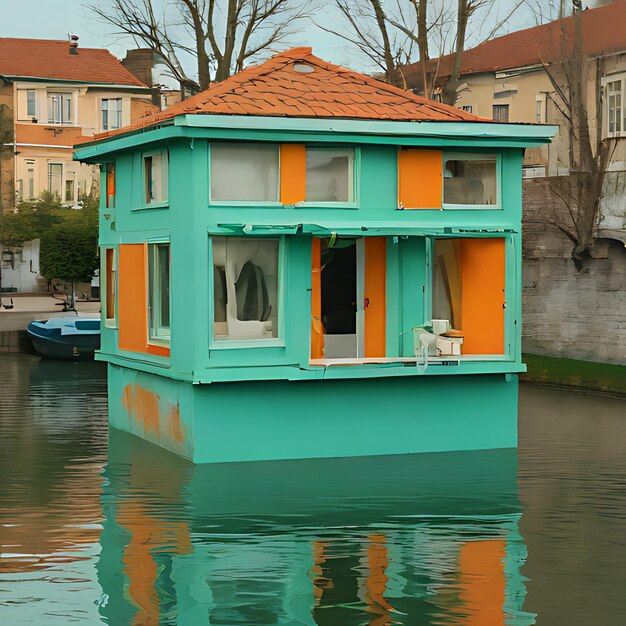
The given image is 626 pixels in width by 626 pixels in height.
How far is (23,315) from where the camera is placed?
157 feet

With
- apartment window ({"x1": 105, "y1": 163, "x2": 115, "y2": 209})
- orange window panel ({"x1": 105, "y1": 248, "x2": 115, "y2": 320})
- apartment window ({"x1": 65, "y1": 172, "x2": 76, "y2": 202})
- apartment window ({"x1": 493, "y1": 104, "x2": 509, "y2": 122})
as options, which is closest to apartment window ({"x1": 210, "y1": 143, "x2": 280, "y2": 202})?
apartment window ({"x1": 105, "y1": 163, "x2": 115, "y2": 209})

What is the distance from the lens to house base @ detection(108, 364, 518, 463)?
19.7m

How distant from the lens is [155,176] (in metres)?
21.2

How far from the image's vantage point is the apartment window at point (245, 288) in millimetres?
19844

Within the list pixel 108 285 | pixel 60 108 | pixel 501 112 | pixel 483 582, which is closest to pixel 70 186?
pixel 60 108

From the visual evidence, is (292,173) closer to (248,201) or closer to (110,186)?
(248,201)

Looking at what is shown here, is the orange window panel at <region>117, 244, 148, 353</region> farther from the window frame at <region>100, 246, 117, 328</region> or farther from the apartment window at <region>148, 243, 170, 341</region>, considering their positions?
the window frame at <region>100, 246, 117, 328</region>

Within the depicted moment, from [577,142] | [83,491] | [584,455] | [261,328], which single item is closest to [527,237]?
[577,142]

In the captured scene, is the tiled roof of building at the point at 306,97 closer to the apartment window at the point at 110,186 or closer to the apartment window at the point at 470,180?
the apartment window at the point at 470,180

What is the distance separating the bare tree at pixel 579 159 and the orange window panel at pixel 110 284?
12.6m

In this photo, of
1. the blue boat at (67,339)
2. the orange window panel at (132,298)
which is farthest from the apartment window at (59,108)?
the orange window panel at (132,298)

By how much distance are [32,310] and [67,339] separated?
13660mm

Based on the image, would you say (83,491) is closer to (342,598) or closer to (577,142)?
(342,598)

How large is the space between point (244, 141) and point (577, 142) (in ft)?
49.5
